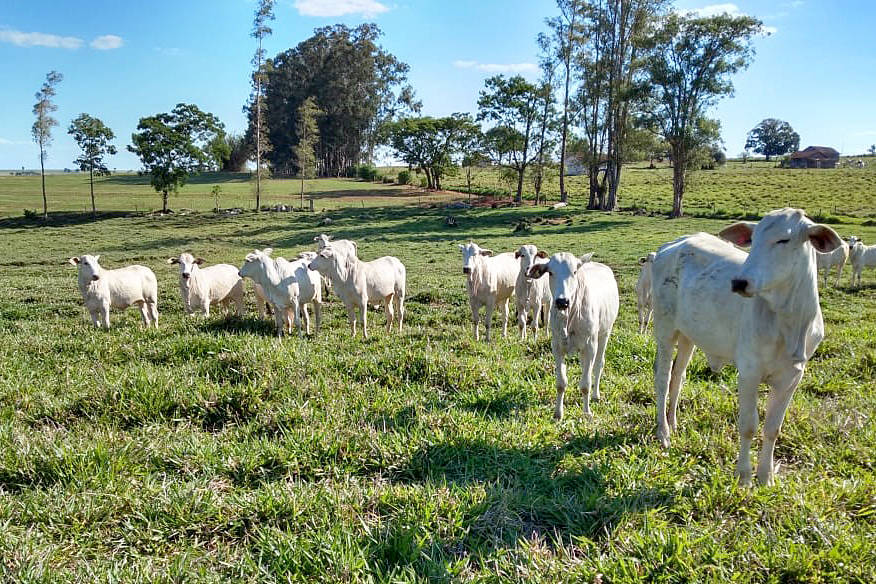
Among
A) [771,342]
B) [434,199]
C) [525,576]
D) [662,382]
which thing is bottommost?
[525,576]

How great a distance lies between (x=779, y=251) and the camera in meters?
4.07

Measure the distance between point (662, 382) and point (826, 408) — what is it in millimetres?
2180

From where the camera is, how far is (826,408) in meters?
6.11

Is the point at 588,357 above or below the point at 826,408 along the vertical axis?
above

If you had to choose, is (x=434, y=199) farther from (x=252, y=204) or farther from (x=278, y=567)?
(x=278, y=567)

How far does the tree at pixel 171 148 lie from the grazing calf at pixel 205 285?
46.8 meters

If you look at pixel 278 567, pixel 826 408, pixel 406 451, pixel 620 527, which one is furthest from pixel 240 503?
pixel 826 408

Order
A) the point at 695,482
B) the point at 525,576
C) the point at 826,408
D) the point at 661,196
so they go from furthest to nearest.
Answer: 1. the point at 661,196
2. the point at 826,408
3. the point at 695,482
4. the point at 525,576

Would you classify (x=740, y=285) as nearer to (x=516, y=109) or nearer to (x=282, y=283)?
(x=282, y=283)

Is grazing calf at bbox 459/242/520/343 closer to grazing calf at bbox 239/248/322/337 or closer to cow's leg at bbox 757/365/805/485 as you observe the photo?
grazing calf at bbox 239/248/322/337

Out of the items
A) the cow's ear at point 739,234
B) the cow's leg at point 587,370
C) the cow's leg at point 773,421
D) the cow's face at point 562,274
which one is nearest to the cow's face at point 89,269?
the cow's face at point 562,274

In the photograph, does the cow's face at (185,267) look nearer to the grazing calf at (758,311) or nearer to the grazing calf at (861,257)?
the grazing calf at (758,311)

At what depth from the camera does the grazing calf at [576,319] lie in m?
6.41

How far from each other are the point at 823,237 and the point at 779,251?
0.31 meters
